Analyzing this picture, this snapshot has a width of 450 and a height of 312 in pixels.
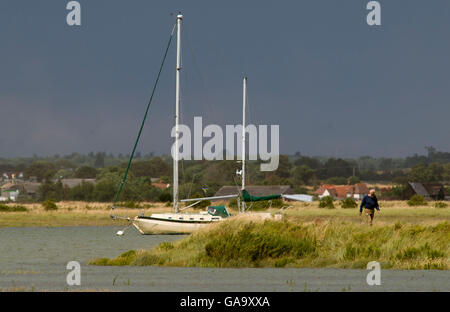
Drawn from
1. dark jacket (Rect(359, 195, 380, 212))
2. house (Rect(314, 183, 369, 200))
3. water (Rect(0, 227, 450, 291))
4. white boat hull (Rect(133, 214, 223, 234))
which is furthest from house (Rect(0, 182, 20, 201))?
water (Rect(0, 227, 450, 291))

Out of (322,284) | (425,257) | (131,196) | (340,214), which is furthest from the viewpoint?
(131,196)

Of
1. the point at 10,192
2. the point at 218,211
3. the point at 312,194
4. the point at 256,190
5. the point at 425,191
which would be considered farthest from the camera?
the point at 10,192

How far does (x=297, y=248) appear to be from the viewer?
26719mm

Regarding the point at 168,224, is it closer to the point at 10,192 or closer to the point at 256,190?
the point at 256,190

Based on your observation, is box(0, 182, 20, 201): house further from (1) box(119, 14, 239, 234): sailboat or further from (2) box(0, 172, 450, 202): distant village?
(1) box(119, 14, 239, 234): sailboat

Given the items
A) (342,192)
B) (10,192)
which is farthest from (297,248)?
(10,192)

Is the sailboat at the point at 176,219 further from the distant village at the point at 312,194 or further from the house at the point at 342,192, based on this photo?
the house at the point at 342,192

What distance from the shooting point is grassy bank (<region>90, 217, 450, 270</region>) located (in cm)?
2581

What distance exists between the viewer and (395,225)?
29.4 meters

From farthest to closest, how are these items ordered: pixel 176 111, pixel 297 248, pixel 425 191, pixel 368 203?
pixel 425 191 → pixel 176 111 → pixel 368 203 → pixel 297 248
